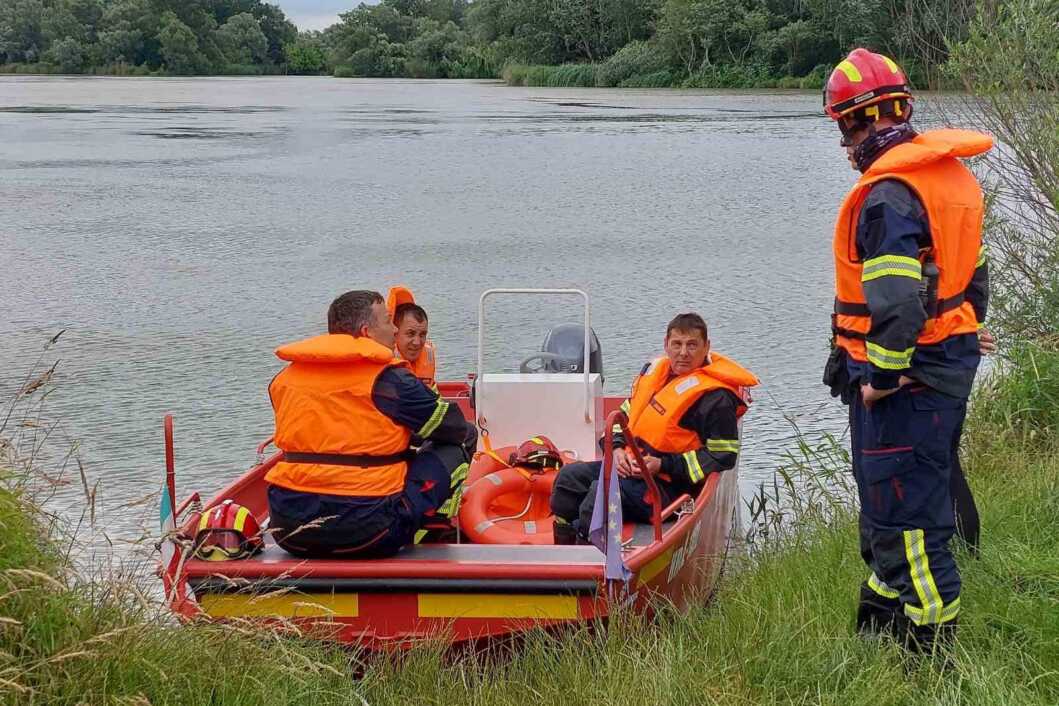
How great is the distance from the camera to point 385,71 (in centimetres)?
9412

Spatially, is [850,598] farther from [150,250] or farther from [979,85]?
[150,250]

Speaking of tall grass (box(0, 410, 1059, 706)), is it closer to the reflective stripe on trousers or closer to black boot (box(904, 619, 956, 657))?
black boot (box(904, 619, 956, 657))

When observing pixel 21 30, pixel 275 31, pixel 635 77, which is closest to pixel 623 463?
pixel 635 77

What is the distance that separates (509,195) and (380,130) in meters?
13.2

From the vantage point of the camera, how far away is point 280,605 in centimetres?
387

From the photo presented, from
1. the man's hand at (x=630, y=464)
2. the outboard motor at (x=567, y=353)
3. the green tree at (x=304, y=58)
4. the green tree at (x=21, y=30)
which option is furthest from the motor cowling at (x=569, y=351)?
the green tree at (x=304, y=58)

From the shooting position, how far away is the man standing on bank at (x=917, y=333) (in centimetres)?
306

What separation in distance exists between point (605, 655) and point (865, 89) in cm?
164

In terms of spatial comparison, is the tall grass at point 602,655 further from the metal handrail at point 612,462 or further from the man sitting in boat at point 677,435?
the man sitting in boat at point 677,435

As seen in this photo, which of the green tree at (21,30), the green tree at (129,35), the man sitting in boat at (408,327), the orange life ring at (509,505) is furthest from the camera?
the green tree at (21,30)

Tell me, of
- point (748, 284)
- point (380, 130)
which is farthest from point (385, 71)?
point (748, 284)

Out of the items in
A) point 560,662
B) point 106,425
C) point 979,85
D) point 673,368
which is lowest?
point 106,425

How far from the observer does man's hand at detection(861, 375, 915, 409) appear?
10.1 feet

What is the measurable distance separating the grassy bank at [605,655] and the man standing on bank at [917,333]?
8.0 inches
